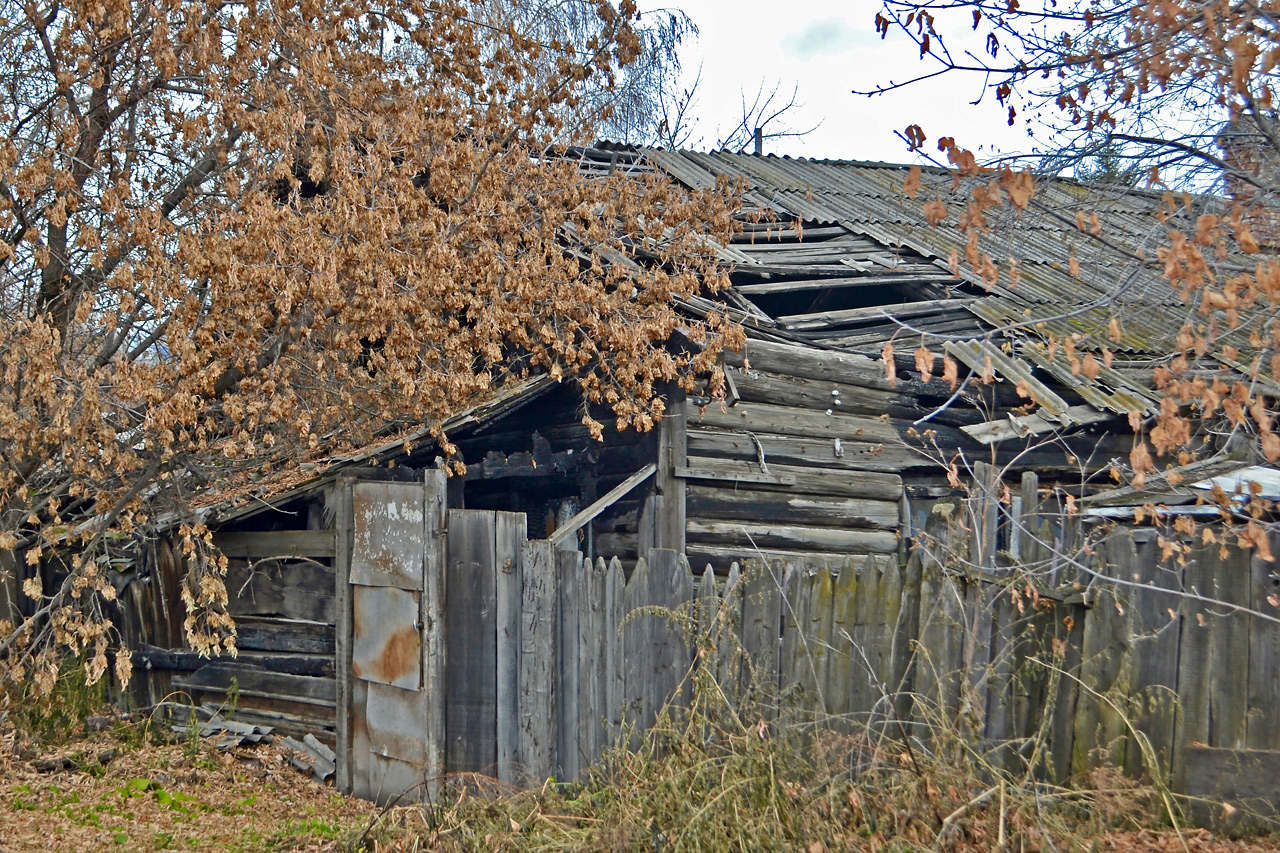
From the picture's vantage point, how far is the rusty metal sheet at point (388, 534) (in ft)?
21.4

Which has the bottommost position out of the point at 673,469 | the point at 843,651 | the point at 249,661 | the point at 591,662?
the point at 249,661

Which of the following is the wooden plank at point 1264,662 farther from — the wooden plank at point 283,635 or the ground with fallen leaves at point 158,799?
the wooden plank at point 283,635

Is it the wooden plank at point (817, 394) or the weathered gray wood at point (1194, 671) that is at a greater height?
the wooden plank at point (817, 394)

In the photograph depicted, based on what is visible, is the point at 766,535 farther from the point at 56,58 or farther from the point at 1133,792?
the point at 56,58

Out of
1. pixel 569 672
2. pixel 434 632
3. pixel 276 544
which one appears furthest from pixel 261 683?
pixel 569 672

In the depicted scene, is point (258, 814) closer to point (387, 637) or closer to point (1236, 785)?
point (387, 637)

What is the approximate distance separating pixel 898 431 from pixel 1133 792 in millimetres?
6526

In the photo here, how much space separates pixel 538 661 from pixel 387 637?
42.3 inches

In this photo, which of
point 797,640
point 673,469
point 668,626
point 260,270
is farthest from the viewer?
point 673,469

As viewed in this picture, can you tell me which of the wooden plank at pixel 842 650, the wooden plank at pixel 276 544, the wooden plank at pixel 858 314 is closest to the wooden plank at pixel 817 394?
the wooden plank at pixel 858 314

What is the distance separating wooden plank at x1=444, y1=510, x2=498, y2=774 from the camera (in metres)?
6.31

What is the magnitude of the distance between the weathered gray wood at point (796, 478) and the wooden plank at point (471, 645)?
11.3 feet

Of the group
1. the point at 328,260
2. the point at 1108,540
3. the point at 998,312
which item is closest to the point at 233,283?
the point at 328,260

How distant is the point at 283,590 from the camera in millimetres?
8195
